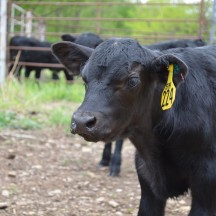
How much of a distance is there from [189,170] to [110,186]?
6.75 ft

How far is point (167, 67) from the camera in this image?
8.75 feet

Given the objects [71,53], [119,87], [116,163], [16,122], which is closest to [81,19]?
[16,122]

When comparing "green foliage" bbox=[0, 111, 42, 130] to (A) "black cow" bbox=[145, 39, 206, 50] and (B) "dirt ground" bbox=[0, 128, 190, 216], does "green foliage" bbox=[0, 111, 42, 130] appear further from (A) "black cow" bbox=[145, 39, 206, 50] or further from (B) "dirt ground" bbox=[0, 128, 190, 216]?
(A) "black cow" bbox=[145, 39, 206, 50]

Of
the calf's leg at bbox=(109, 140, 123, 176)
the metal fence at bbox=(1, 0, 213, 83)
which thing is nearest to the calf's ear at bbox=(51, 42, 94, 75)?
the calf's leg at bbox=(109, 140, 123, 176)

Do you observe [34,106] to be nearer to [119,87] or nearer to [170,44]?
[170,44]

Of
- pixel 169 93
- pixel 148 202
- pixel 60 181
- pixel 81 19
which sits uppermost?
pixel 81 19

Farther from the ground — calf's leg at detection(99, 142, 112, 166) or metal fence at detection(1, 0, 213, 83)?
metal fence at detection(1, 0, 213, 83)

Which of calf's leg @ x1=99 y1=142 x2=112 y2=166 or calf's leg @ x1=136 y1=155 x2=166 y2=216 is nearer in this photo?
calf's leg @ x1=136 y1=155 x2=166 y2=216

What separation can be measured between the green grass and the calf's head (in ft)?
13.2

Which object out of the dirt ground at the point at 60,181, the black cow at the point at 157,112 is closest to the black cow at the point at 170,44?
the dirt ground at the point at 60,181

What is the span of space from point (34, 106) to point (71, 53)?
5132mm

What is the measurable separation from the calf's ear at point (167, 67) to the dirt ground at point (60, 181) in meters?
1.68

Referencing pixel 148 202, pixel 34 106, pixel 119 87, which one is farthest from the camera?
pixel 34 106

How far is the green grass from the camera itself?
6762 millimetres
